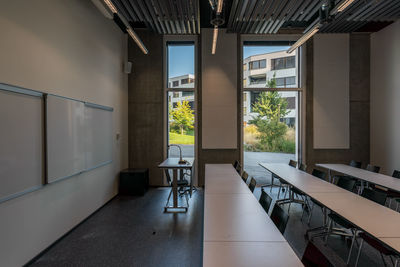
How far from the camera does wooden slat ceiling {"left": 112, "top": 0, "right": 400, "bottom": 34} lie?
13.9 ft

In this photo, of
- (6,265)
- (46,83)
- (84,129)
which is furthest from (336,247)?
(46,83)

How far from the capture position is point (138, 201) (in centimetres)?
487

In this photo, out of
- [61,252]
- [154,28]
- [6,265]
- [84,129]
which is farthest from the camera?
[154,28]

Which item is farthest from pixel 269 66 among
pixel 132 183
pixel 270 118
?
pixel 132 183

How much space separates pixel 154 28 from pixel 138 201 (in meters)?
4.59

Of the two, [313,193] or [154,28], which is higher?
[154,28]

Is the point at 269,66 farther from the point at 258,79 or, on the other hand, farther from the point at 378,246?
the point at 378,246

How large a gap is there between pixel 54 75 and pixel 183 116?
358 cm

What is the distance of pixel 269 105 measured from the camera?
6.21 m

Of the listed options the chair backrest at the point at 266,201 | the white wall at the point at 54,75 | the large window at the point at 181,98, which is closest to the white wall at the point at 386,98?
the chair backrest at the point at 266,201

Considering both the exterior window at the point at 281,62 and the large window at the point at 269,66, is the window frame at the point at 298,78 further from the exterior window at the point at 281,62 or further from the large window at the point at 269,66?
the exterior window at the point at 281,62

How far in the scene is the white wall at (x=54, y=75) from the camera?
92.4 inches

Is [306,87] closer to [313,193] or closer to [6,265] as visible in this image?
[313,193]

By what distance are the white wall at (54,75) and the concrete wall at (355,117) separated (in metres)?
5.69
